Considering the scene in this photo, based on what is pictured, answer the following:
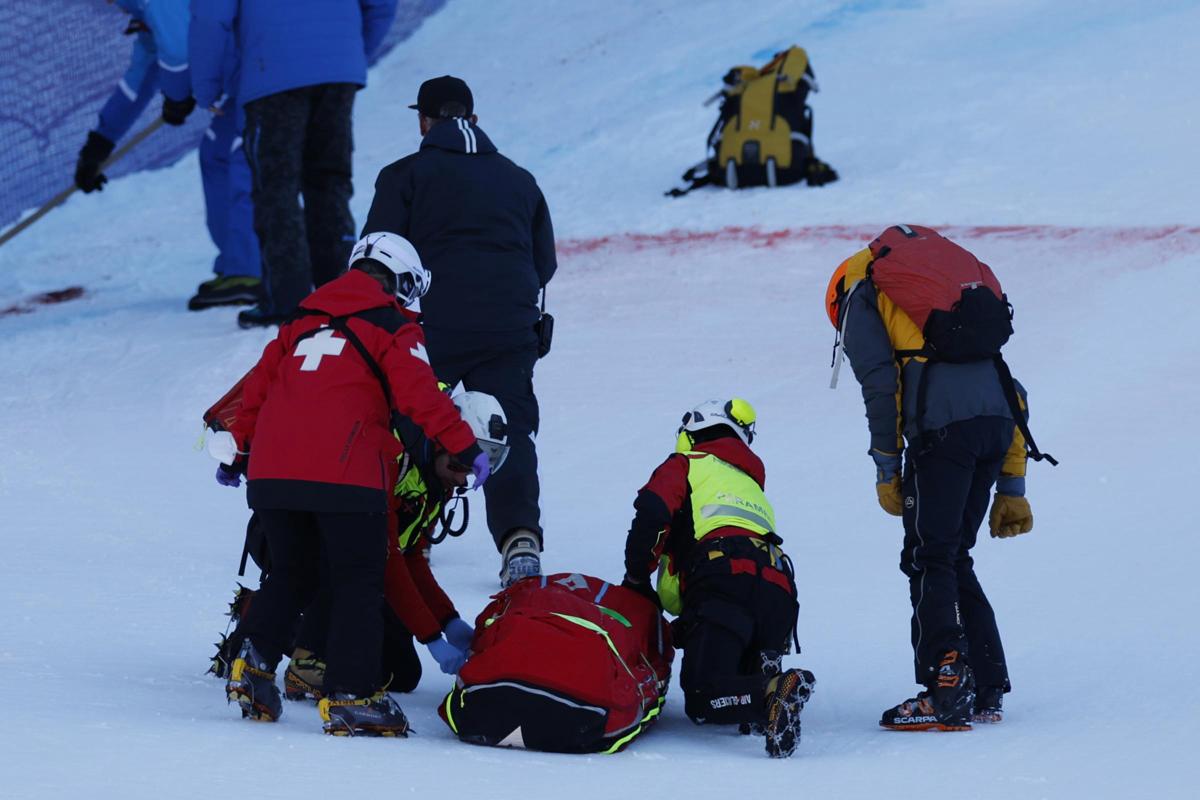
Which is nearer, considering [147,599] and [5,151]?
[147,599]

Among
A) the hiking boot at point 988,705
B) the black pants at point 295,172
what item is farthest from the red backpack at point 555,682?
the black pants at point 295,172

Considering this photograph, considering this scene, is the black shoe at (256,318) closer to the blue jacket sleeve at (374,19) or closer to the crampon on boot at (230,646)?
the blue jacket sleeve at (374,19)

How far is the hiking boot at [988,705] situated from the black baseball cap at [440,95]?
8.15 ft

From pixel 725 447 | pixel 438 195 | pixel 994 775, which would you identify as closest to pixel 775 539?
pixel 725 447

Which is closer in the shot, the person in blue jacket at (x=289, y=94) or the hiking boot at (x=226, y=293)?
the person in blue jacket at (x=289, y=94)

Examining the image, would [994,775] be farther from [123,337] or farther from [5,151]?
[5,151]

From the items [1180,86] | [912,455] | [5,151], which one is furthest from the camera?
[5,151]

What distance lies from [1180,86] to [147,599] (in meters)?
8.31

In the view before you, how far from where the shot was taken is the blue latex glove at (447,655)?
13.3 feet

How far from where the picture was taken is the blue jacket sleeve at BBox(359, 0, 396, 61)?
27.5 feet

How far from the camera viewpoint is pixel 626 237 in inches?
409

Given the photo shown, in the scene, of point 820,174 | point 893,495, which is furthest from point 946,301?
point 820,174

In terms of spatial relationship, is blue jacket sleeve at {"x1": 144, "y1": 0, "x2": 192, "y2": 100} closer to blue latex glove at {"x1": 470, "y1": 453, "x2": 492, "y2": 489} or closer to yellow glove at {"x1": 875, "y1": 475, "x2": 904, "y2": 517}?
blue latex glove at {"x1": 470, "y1": 453, "x2": 492, "y2": 489}

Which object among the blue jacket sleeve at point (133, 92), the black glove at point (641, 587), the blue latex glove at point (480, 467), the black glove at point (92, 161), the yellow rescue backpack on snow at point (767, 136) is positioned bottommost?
the black glove at point (641, 587)
